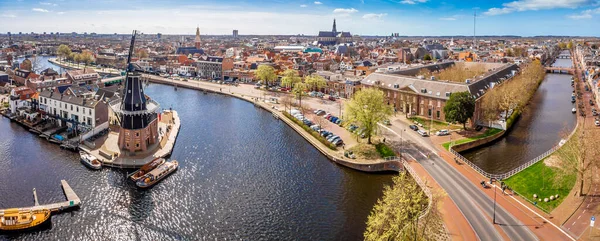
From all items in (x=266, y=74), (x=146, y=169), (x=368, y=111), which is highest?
(x=266, y=74)

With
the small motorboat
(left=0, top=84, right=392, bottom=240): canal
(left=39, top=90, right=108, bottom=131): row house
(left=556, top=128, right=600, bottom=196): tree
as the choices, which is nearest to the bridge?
(left=556, top=128, right=600, bottom=196): tree

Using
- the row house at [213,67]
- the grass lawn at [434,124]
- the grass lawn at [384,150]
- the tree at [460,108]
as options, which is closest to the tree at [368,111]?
the grass lawn at [384,150]

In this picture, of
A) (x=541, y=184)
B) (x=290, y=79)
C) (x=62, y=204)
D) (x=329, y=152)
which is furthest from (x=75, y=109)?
(x=541, y=184)

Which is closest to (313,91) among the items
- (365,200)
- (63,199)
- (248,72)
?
(248,72)

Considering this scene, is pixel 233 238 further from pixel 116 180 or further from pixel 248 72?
pixel 248 72

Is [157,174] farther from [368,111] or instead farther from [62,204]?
[368,111]
